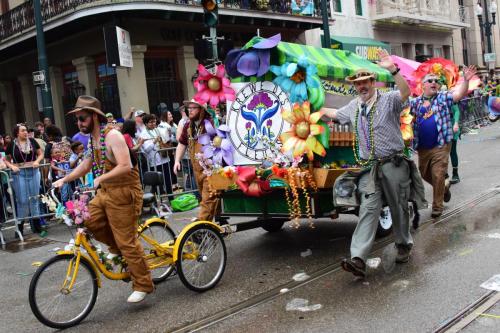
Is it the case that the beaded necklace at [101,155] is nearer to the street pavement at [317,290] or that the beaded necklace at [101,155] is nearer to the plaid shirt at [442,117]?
the street pavement at [317,290]

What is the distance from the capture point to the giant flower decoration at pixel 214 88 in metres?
6.29

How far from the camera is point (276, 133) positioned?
6.03 m

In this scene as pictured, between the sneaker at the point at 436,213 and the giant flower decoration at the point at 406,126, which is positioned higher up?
the giant flower decoration at the point at 406,126

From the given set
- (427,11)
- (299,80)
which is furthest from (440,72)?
(427,11)

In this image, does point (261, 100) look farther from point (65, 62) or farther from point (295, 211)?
point (65, 62)

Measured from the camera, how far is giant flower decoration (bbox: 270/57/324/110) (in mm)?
5684

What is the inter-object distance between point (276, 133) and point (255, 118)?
0.32 m

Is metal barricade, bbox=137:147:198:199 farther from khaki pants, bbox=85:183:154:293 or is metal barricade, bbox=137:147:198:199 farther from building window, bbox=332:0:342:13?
building window, bbox=332:0:342:13

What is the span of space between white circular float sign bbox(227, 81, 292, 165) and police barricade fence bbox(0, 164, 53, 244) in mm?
4313

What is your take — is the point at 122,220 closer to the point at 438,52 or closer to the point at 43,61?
the point at 43,61

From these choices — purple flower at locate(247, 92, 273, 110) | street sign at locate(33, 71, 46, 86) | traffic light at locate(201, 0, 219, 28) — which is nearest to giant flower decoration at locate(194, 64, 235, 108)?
purple flower at locate(247, 92, 273, 110)

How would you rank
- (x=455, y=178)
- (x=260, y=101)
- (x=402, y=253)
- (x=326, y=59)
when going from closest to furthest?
(x=402, y=253), (x=260, y=101), (x=326, y=59), (x=455, y=178)

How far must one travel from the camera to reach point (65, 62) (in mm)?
19484

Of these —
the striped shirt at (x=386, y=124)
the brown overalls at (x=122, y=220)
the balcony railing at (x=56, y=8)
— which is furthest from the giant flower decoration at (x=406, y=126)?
the balcony railing at (x=56, y=8)
